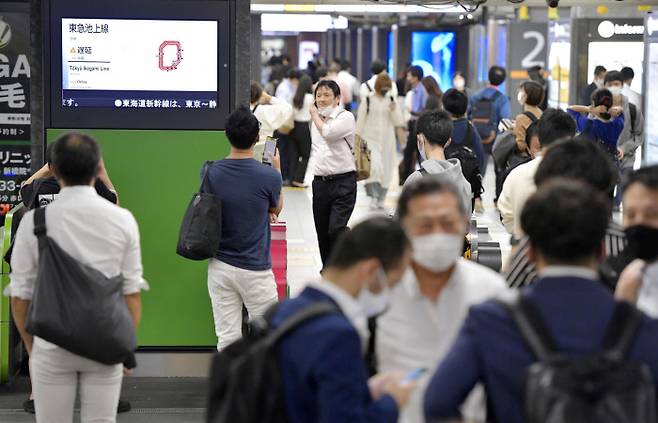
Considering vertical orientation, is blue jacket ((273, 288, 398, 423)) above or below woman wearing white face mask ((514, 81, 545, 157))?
below

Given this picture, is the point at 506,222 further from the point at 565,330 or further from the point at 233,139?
the point at 565,330

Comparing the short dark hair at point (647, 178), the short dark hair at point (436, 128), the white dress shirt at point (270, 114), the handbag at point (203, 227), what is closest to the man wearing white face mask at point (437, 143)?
the short dark hair at point (436, 128)

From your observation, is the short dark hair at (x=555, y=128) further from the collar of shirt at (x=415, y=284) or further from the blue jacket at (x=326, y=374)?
the blue jacket at (x=326, y=374)

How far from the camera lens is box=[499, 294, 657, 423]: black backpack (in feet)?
9.53

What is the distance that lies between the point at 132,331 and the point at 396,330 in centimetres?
Answer: 140

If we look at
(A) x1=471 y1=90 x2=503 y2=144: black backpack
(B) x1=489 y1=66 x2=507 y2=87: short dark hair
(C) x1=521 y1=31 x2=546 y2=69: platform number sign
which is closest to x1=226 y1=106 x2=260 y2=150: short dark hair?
(A) x1=471 y1=90 x2=503 y2=144: black backpack

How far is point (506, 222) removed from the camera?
20.9ft

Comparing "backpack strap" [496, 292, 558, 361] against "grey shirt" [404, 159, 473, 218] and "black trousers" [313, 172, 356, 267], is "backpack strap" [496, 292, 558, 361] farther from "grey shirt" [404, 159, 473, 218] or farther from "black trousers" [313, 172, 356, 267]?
"black trousers" [313, 172, 356, 267]

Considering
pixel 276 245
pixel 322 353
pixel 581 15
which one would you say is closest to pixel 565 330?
pixel 322 353

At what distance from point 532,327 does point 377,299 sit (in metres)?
0.62

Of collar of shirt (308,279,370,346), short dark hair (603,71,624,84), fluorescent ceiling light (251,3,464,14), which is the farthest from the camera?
short dark hair (603,71,624,84)

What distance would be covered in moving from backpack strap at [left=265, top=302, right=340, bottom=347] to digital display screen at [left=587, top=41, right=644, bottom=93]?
14.1m

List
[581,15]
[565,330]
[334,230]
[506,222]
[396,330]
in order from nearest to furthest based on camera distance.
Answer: [565,330] < [396,330] < [506,222] < [334,230] < [581,15]

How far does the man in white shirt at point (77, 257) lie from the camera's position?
4738mm
